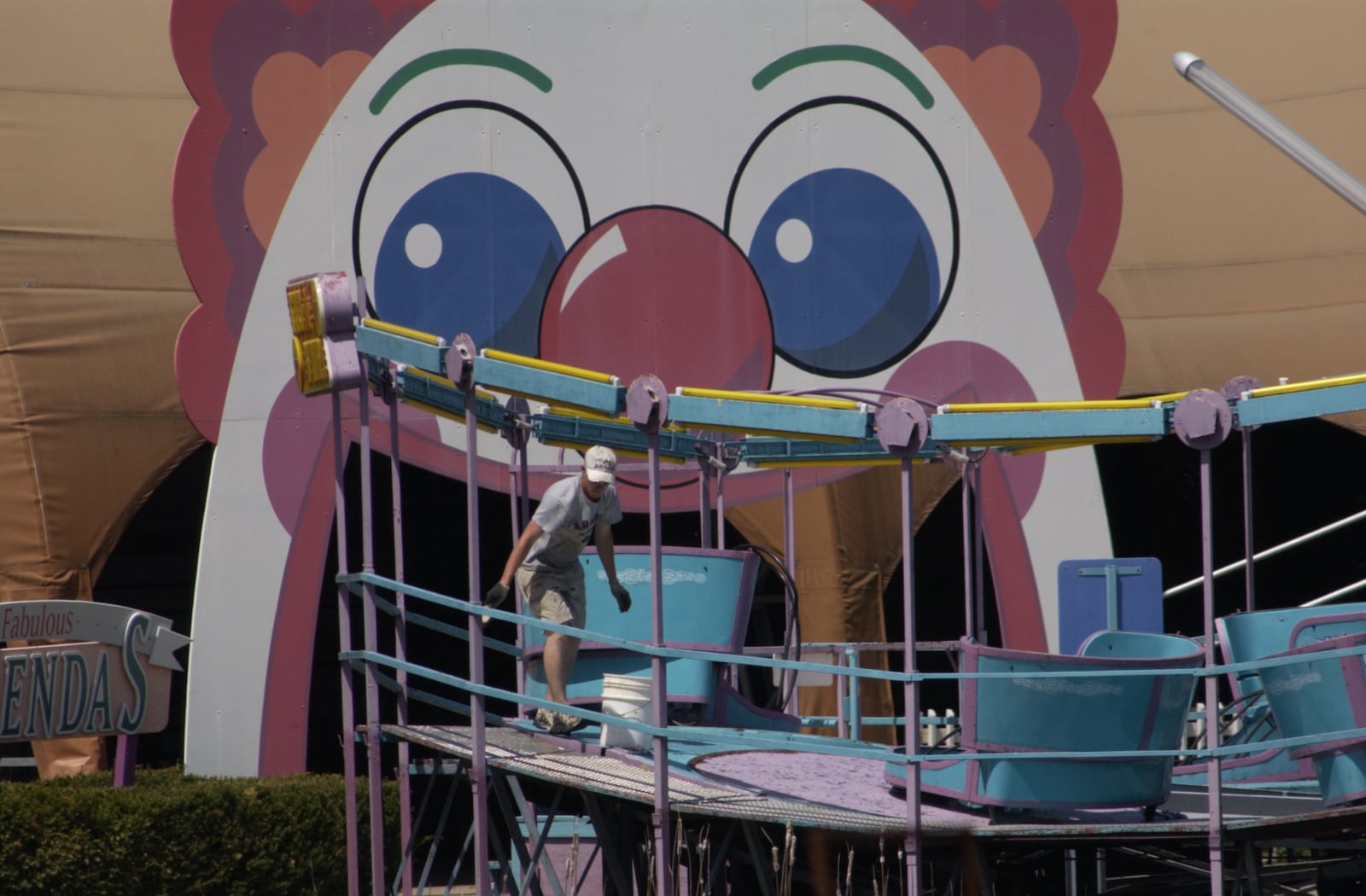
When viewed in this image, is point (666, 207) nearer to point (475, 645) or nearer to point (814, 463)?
point (814, 463)

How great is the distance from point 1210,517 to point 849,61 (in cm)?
634

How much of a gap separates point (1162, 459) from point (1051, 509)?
42.2 inches

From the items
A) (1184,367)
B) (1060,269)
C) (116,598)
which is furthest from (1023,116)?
(116,598)

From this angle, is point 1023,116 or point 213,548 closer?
point 213,548

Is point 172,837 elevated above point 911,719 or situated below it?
below

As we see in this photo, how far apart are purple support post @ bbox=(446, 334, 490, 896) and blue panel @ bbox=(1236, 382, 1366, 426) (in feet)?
10.6

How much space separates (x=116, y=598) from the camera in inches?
444

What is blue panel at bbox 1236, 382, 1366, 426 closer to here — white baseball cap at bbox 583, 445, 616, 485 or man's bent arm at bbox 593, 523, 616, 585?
white baseball cap at bbox 583, 445, 616, 485

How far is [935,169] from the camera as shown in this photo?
1189 cm

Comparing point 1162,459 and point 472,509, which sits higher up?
point 1162,459

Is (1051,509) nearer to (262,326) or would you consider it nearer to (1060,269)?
(1060,269)

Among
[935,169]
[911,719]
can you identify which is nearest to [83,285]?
[935,169]

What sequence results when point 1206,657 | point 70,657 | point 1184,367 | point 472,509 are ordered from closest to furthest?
point 1206,657, point 472,509, point 70,657, point 1184,367

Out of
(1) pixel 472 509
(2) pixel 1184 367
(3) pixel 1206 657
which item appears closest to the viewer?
(3) pixel 1206 657
